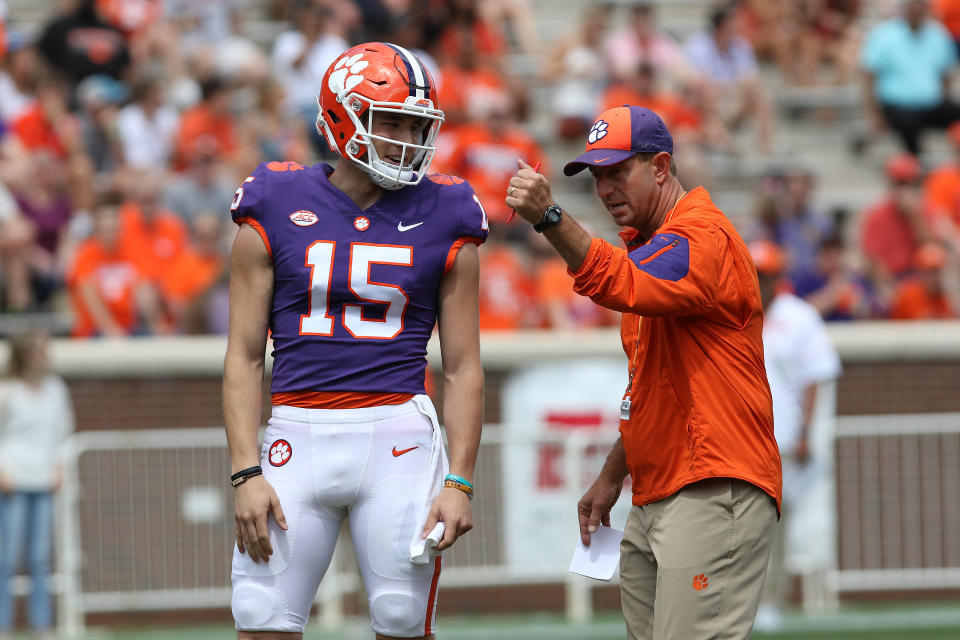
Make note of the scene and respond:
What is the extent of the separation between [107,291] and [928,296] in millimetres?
6473

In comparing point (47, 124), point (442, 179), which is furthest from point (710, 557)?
point (47, 124)

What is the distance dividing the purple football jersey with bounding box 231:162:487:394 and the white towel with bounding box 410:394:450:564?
0.09m

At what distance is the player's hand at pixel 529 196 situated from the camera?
4.32 meters

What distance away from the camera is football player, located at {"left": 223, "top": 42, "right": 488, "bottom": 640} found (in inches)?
177

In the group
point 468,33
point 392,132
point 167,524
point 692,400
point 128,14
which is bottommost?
point 167,524

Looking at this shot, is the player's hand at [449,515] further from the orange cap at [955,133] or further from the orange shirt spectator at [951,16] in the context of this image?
the orange shirt spectator at [951,16]

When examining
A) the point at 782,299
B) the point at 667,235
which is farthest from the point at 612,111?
the point at 782,299

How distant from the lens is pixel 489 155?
12570mm

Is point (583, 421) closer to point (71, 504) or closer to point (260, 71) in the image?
Result: point (71, 504)

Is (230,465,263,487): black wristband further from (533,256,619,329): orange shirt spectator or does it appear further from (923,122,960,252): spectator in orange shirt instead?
(923,122,960,252): spectator in orange shirt

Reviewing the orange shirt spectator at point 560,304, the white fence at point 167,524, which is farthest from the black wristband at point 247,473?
the orange shirt spectator at point 560,304

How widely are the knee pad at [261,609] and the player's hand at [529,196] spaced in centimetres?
137

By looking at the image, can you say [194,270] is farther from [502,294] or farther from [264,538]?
[264,538]

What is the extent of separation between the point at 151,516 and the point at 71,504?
1.82 ft
